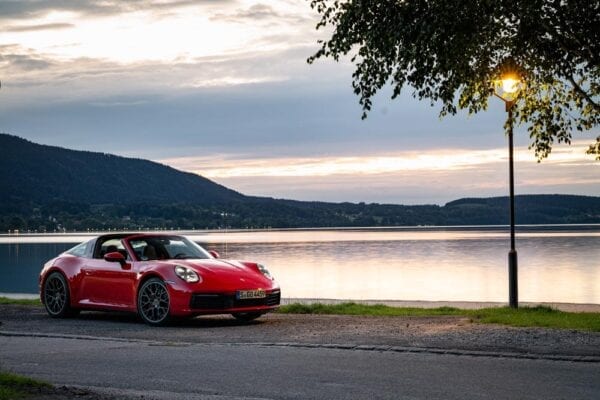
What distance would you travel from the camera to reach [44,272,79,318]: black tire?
18234 millimetres

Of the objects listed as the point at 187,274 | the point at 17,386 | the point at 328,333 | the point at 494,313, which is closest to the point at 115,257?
the point at 187,274

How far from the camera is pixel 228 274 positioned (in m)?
16.7

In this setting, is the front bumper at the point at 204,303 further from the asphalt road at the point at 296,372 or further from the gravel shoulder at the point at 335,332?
the asphalt road at the point at 296,372

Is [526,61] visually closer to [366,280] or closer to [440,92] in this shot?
[440,92]

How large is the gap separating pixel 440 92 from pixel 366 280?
1434 inches

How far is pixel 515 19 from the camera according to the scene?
17594 millimetres

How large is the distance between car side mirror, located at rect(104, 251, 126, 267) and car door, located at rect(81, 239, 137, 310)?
0.10m

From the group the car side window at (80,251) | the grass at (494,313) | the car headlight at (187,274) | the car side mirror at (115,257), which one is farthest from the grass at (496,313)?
the car side window at (80,251)

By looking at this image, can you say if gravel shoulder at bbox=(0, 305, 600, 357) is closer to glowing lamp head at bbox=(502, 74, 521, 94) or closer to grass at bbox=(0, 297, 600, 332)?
grass at bbox=(0, 297, 600, 332)

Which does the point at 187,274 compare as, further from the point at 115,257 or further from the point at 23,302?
the point at 23,302

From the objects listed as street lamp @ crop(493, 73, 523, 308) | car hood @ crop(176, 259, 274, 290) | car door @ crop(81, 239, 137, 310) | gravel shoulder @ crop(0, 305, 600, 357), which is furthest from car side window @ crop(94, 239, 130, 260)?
street lamp @ crop(493, 73, 523, 308)

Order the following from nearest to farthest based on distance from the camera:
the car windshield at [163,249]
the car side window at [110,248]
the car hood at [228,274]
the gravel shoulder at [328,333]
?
the gravel shoulder at [328,333] → the car hood at [228,274] → the car windshield at [163,249] → the car side window at [110,248]

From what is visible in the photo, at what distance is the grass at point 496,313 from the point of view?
608 inches

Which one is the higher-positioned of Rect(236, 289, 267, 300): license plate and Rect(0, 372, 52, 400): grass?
Rect(236, 289, 267, 300): license plate
